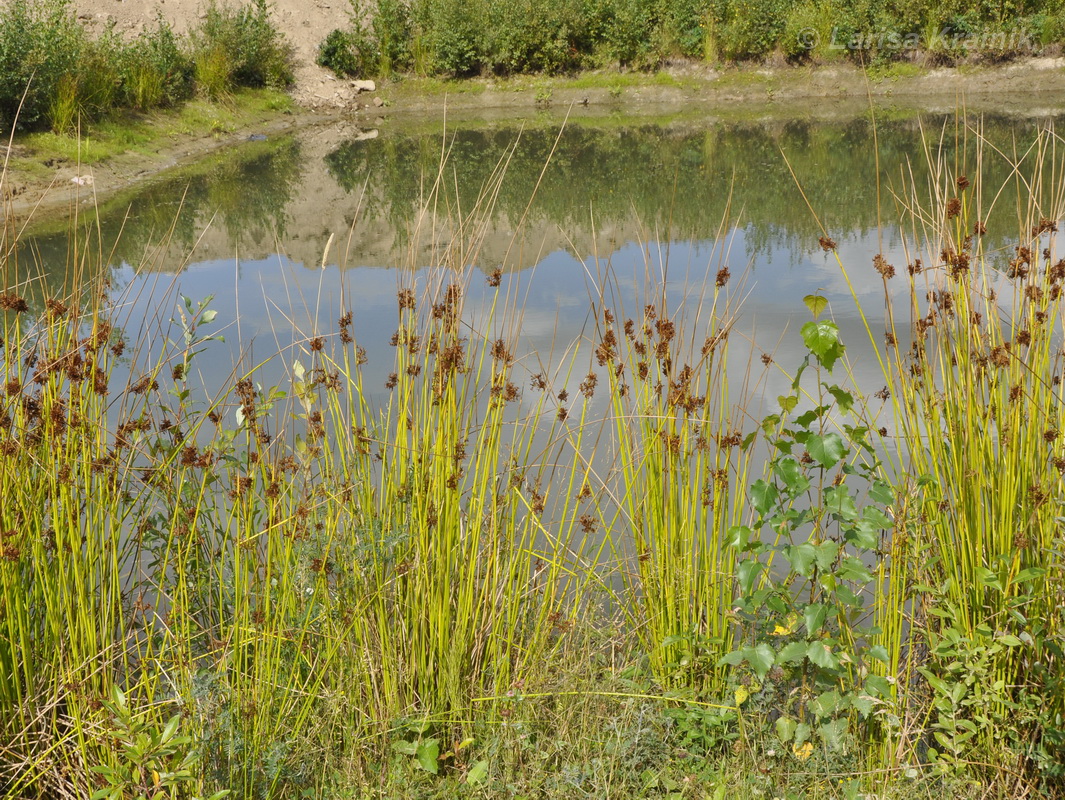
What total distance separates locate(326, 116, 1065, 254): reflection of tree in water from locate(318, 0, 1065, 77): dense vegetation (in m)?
3.32

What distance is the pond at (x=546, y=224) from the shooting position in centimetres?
425

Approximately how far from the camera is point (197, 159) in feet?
38.4

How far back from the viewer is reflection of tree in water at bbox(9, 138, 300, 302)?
24.5ft

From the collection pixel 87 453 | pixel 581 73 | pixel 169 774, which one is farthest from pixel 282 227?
pixel 581 73

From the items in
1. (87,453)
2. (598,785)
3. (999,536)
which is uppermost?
(87,453)

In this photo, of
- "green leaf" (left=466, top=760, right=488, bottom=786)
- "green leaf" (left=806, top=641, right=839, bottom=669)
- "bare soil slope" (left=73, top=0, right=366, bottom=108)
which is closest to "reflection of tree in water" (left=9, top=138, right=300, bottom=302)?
"green leaf" (left=466, top=760, right=488, bottom=786)

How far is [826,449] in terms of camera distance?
Answer: 1.73 meters

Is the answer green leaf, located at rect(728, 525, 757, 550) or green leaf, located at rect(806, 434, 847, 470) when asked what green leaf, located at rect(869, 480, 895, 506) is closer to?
green leaf, located at rect(806, 434, 847, 470)

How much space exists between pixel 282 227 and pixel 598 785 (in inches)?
290

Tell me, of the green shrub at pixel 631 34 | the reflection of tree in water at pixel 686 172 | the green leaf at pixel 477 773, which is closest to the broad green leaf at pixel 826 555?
the green leaf at pixel 477 773

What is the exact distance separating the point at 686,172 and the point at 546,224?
2.43 meters

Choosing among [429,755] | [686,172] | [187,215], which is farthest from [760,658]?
[686,172]

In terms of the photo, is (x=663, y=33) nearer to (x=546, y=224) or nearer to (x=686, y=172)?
(x=686, y=172)

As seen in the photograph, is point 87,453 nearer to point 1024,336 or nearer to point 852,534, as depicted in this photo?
point 852,534
